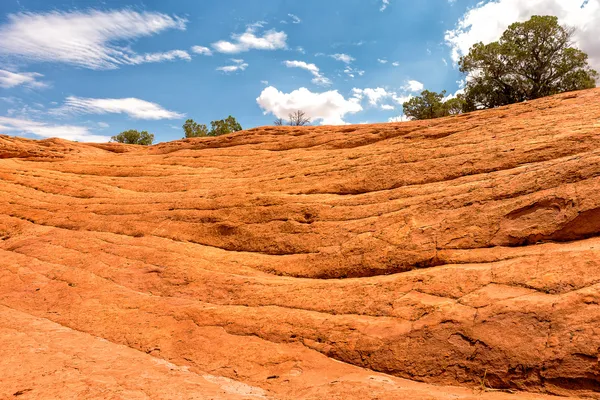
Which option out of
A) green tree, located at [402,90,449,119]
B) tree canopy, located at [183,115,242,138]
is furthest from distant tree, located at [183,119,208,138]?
green tree, located at [402,90,449,119]

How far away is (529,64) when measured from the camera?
32.3 m

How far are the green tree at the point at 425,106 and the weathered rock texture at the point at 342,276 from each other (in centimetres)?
2986

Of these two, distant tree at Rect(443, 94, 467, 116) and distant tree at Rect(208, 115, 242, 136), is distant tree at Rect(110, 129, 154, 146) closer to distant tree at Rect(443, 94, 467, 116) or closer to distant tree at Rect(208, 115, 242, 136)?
distant tree at Rect(208, 115, 242, 136)

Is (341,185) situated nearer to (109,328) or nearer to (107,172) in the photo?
(109,328)

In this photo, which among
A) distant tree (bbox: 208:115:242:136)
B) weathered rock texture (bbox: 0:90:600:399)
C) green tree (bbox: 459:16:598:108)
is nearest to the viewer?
weathered rock texture (bbox: 0:90:600:399)

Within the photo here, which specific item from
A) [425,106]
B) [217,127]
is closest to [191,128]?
[217,127]

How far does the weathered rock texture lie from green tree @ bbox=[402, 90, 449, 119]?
29860mm

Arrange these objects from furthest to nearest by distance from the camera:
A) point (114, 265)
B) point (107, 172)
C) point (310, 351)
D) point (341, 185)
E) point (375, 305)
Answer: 1. point (107, 172)
2. point (341, 185)
3. point (114, 265)
4. point (375, 305)
5. point (310, 351)

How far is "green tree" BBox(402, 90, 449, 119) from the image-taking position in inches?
1686

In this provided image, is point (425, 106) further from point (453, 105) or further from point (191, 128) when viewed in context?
point (191, 128)

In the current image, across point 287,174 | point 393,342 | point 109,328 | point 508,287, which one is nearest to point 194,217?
point 287,174

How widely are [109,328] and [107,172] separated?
12999mm

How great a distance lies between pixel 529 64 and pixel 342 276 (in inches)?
1291

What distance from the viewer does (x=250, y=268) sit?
10219 millimetres
